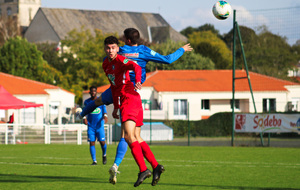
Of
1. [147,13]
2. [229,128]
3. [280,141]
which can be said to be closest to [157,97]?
[229,128]

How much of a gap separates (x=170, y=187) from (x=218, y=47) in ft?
221

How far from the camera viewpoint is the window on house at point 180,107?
48938 mm

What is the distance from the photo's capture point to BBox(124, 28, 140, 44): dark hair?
31.1 ft

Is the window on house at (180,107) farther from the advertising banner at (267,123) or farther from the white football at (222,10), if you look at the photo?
the white football at (222,10)

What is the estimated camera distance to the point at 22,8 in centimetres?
15088

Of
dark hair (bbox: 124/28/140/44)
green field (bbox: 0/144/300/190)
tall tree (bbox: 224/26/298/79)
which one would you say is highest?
tall tree (bbox: 224/26/298/79)

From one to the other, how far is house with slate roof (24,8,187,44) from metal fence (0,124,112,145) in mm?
51466

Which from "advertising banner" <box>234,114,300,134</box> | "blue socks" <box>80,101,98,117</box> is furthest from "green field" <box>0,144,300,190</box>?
"advertising banner" <box>234,114,300,134</box>

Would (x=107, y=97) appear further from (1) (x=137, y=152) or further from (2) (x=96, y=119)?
(2) (x=96, y=119)

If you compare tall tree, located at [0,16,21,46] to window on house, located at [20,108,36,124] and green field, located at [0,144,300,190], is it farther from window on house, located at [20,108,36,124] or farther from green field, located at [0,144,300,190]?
green field, located at [0,144,300,190]

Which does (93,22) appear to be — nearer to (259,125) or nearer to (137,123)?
(259,125)

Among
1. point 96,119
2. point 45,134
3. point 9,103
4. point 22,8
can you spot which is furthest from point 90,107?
point 22,8

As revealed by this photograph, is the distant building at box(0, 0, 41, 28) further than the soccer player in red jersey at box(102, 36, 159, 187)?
Yes

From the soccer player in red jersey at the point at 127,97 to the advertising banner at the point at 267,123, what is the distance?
1665 cm
